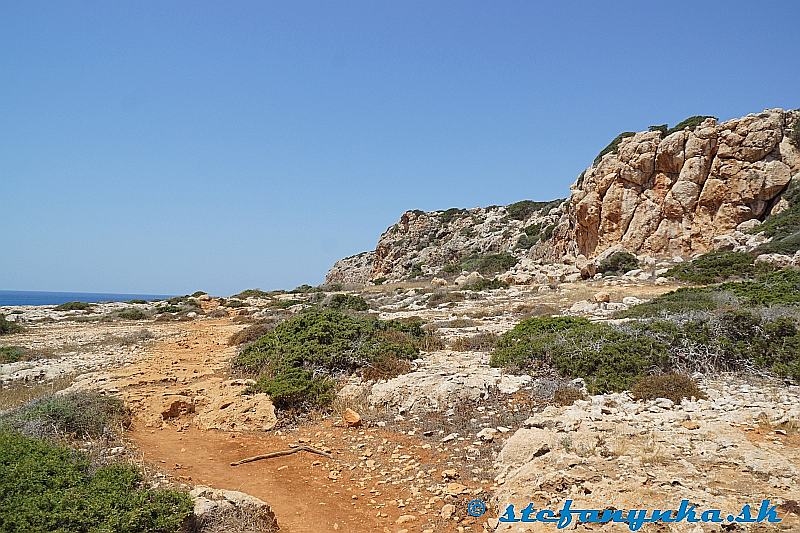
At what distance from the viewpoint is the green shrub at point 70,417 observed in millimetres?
6500

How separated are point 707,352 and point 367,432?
5.98 m

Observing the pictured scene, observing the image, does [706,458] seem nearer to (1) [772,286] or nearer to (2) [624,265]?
(1) [772,286]

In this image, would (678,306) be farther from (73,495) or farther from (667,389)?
(73,495)

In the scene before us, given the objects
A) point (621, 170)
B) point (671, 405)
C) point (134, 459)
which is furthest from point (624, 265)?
point (134, 459)

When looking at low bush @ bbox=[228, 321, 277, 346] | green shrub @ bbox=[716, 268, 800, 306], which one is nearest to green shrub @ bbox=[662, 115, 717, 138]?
green shrub @ bbox=[716, 268, 800, 306]

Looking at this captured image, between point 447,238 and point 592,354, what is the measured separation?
2274 inches

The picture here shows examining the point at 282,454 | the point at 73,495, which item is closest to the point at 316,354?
the point at 282,454

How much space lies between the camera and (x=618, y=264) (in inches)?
1197

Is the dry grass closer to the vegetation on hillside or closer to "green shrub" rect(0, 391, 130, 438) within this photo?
"green shrub" rect(0, 391, 130, 438)

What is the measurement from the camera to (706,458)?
526cm

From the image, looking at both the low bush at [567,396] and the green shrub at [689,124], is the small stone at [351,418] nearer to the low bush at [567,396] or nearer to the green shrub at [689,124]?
the low bush at [567,396]

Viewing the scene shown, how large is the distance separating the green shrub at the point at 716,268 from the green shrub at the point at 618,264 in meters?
3.73

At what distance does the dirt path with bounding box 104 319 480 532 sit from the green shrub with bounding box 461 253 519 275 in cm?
3786

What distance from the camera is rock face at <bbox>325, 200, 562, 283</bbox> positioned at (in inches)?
2218
